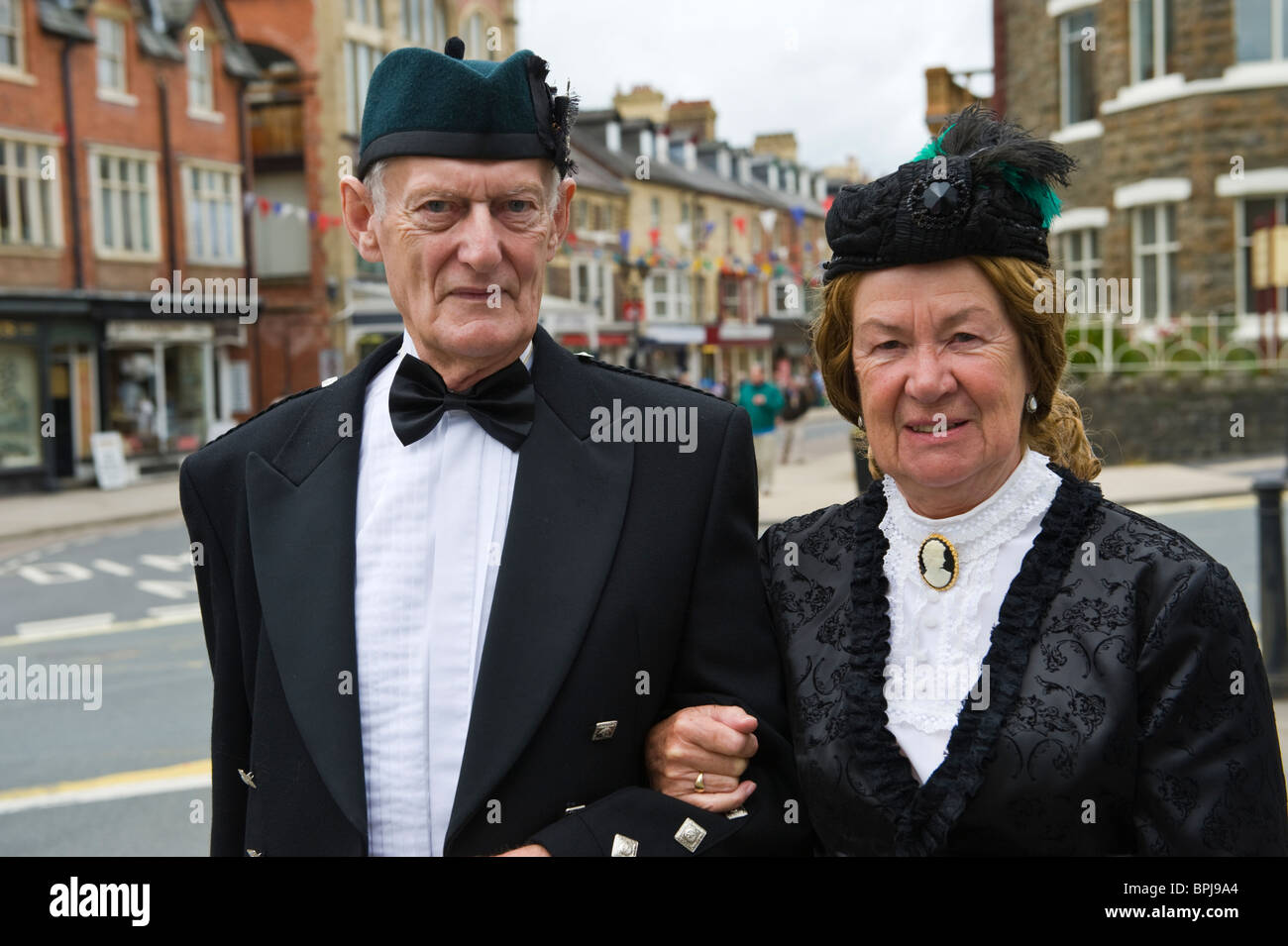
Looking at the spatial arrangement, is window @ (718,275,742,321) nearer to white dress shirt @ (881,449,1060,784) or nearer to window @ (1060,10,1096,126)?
window @ (1060,10,1096,126)

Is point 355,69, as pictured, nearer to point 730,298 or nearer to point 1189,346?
point 1189,346

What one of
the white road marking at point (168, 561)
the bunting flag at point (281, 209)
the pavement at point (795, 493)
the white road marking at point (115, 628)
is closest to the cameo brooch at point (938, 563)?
the white road marking at point (115, 628)

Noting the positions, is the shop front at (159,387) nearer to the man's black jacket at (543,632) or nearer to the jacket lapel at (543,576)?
the man's black jacket at (543,632)

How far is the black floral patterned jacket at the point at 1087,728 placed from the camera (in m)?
2.19

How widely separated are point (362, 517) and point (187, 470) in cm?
43

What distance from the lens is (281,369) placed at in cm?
3328

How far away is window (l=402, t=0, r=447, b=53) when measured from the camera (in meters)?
35.6

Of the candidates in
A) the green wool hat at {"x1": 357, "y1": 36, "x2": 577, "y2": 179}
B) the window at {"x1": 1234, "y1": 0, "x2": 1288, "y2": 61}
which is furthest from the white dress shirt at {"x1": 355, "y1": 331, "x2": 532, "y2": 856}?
the window at {"x1": 1234, "y1": 0, "x2": 1288, "y2": 61}

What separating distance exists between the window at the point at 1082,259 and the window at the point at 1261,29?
391 centimetres

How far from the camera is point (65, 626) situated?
36.1ft

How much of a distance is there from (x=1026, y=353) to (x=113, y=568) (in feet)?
46.4

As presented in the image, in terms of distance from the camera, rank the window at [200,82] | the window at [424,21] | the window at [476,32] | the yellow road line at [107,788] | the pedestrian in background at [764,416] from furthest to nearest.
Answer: the window at [476,32] → the window at [424,21] → the window at [200,82] → the pedestrian in background at [764,416] → the yellow road line at [107,788]

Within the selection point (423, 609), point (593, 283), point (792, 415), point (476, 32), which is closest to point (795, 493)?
point (792, 415)

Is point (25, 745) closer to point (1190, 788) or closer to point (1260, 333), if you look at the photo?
point (1190, 788)
